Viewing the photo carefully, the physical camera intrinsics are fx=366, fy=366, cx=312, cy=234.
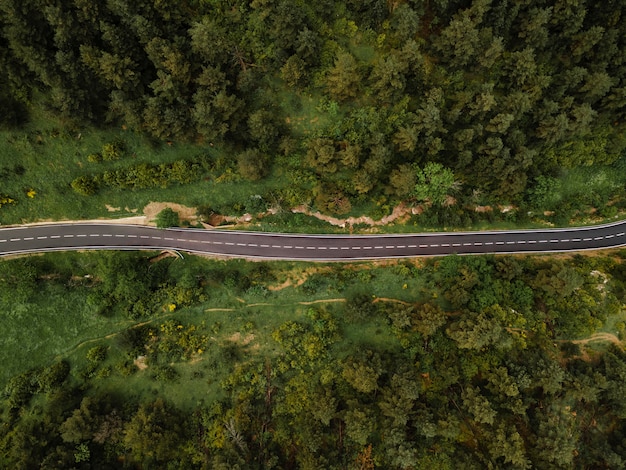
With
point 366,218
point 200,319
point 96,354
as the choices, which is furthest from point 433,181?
point 96,354

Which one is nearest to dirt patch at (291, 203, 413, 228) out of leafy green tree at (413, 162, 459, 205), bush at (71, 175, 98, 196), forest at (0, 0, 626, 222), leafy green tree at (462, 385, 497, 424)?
forest at (0, 0, 626, 222)

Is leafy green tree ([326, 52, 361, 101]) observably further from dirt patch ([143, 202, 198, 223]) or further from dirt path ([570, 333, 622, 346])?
dirt path ([570, 333, 622, 346])

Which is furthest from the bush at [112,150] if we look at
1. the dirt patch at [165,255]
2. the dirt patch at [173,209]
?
the dirt patch at [165,255]

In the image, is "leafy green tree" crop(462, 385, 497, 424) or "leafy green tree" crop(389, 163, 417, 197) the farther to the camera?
"leafy green tree" crop(389, 163, 417, 197)

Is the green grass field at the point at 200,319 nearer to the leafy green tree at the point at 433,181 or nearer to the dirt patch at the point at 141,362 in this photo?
the dirt patch at the point at 141,362

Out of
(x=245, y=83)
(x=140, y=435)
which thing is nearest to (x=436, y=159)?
(x=245, y=83)

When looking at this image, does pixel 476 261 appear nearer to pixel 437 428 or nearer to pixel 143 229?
pixel 437 428
